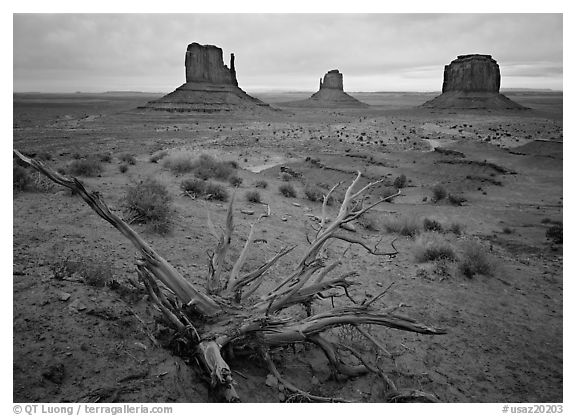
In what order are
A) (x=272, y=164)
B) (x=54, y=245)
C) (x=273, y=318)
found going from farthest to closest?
(x=272, y=164) < (x=54, y=245) < (x=273, y=318)

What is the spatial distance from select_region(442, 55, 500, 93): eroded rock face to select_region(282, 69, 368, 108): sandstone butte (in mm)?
25511

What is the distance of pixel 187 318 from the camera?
3098 millimetres

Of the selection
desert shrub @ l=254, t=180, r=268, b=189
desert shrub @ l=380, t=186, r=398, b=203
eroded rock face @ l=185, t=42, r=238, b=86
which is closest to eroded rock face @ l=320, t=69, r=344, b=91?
eroded rock face @ l=185, t=42, r=238, b=86

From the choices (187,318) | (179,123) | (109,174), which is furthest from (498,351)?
(179,123)

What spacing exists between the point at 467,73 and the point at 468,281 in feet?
244

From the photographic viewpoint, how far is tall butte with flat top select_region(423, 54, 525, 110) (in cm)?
6494

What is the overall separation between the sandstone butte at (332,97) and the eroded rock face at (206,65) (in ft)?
82.8

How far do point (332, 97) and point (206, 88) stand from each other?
42.3 metres

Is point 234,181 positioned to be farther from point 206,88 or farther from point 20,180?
point 206,88

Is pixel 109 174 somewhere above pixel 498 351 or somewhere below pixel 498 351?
above

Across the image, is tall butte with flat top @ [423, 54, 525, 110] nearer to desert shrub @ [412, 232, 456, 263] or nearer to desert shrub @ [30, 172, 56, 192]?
desert shrub @ [412, 232, 456, 263]

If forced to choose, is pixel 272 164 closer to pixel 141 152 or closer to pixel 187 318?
pixel 141 152

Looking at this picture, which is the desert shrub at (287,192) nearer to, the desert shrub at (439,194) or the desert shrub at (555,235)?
the desert shrub at (439,194)
